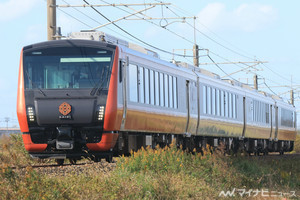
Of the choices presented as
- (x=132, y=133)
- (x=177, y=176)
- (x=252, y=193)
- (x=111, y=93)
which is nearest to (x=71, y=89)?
(x=111, y=93)

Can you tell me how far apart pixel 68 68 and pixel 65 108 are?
1029 mm

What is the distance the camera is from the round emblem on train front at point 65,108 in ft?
50.5

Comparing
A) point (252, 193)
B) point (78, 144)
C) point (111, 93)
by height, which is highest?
point (111, 93)

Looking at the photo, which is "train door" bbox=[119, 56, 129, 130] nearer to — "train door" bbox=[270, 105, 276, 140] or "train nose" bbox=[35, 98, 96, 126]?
"train nose" bbox=[35, 98, 96, 126]

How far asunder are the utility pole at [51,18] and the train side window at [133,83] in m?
3.99

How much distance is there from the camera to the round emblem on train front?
1539 cm

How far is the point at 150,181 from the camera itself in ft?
39.4

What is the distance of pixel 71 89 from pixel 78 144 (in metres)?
1.31

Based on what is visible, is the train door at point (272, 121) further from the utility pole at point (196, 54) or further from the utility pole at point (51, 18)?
the utility pole at point (51, 18)

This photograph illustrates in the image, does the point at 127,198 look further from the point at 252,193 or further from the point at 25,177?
the point at 252,193

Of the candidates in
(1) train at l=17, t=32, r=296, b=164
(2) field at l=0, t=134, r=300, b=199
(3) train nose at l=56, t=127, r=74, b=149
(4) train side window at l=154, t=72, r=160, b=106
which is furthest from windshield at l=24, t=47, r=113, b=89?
(4) train side window at l=154, t=72, r=160, b=106

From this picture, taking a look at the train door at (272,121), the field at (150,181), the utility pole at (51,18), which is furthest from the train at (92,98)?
the train door at (272,121)

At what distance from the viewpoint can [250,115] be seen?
3347cm

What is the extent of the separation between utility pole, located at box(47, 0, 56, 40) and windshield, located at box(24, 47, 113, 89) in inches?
170
